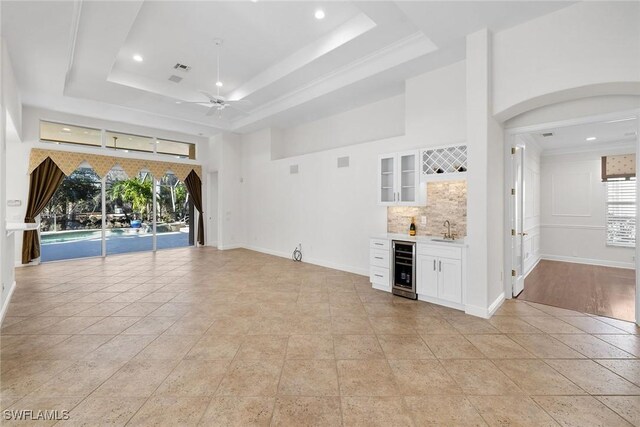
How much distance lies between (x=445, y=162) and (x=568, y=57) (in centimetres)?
173

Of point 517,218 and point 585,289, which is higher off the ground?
point 517,218

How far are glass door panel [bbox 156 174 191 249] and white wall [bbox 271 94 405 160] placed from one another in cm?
361

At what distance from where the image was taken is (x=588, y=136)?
606 cm

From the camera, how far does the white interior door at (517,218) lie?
429cm

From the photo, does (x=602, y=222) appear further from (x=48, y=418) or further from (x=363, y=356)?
(x=48, y=418)

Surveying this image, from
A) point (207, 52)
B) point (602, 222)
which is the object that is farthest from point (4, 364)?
point (602, 222)

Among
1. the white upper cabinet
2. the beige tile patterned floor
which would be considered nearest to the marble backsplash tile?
the white upper cabinet

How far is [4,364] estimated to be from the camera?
2.52 metres

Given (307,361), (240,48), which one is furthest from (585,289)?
(240,48)

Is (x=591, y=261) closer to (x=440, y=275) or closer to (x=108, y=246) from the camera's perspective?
(x=440, y=275)

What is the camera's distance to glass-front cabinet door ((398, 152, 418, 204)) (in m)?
4.68

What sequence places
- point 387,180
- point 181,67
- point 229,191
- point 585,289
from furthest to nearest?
point 229,191 < point 181,67 < point 387,180 < point 585,289

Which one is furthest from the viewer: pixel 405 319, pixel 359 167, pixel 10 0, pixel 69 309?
pixel 359 167

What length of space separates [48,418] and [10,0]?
408 centimetres
